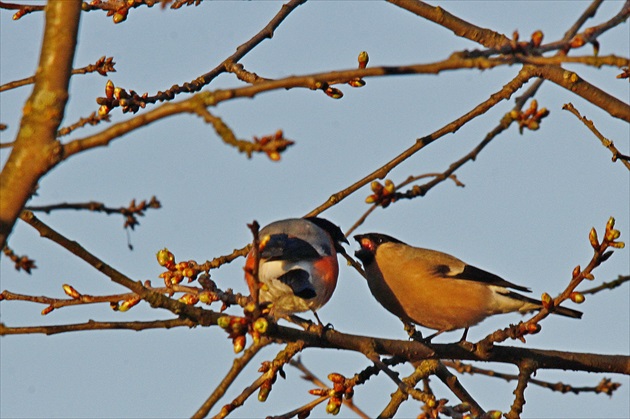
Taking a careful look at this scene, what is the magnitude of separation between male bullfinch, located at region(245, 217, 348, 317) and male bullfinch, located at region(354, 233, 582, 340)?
1.22 feet

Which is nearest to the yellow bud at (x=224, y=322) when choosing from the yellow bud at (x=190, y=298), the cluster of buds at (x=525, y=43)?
the yellow bud at (x=190, y=298)

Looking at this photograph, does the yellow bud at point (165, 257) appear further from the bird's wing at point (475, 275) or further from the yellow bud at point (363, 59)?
the bird's wing at point (475, 275)

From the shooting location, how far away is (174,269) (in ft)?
11.7

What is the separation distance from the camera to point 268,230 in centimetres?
530

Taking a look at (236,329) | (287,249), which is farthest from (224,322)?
(287,249)

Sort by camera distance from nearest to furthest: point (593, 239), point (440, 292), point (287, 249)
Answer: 1. point (593, 239)
2. point (287, 249)
3. point (440, 292)

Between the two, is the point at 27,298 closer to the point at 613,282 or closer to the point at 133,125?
the point at 133,125

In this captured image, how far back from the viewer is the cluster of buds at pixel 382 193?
3756 millimetres

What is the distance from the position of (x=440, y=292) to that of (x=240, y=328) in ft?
8.80

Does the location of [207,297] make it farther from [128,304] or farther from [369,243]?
[369,243]

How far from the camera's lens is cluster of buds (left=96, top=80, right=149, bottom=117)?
4.05 m

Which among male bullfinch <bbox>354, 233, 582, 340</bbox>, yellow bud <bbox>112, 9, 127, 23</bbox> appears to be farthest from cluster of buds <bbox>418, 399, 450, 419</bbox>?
yellow bud <bbox>112, 9, 127, 23</bbox>

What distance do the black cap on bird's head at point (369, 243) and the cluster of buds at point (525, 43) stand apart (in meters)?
3.14

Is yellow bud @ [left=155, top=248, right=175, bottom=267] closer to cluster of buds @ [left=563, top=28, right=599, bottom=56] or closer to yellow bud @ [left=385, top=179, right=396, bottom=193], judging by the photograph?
yellow bud @ [left=385, top=179, right=396, bottom=193]
